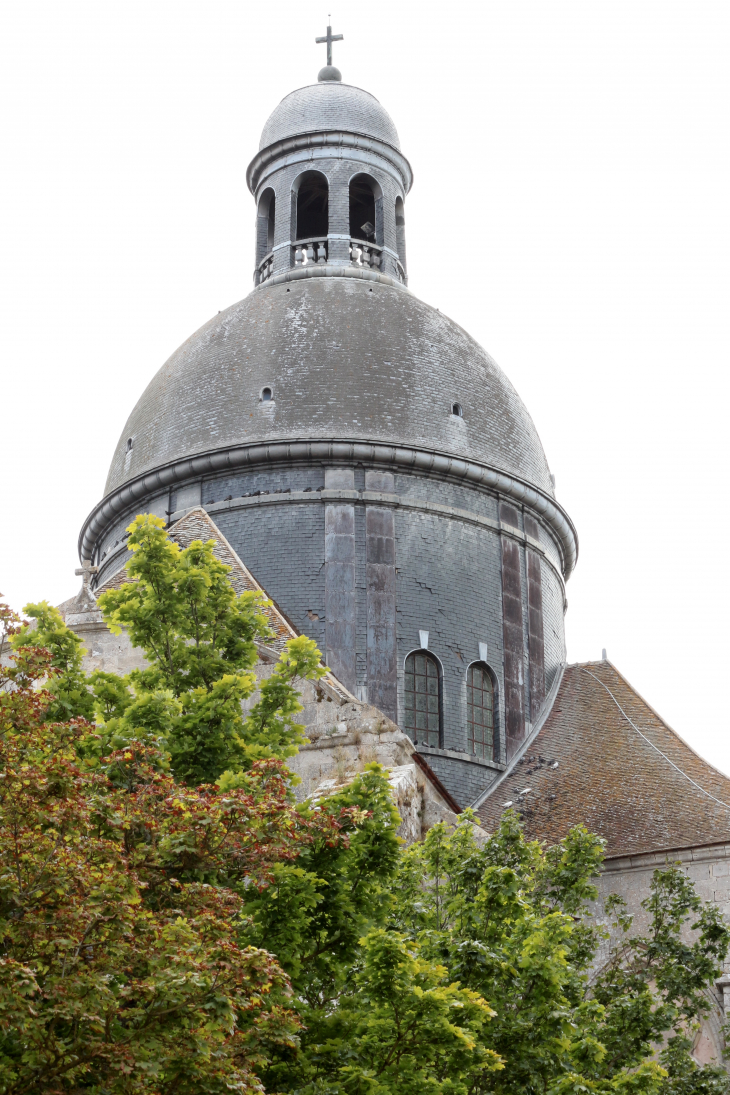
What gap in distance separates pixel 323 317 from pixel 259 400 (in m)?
2.31

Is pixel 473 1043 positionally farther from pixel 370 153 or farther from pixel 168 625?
pixel 370 153

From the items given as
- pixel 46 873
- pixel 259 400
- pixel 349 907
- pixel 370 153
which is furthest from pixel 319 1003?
pixel 370 153

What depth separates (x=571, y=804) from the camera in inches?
1056

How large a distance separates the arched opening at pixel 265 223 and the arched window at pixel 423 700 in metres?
11.0

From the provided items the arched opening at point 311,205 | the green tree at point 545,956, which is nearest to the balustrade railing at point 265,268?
the arched opening at point 311,205

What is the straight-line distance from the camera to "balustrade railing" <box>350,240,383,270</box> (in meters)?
35.2

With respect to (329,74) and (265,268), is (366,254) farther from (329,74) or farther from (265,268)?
(329,74)

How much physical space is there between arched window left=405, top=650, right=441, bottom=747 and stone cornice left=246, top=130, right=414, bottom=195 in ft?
41.0

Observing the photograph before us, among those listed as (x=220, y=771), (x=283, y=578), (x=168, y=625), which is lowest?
(x=220, y=771)

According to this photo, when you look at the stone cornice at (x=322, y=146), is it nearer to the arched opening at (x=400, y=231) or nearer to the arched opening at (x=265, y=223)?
the arched opening at (x=265, y=223)

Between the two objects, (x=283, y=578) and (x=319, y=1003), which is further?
(x=283, y=578)

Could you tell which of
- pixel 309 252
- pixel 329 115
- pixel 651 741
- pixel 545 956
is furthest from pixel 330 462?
pixel 545 956

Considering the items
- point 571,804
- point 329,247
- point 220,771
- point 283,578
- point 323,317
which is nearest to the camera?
point 220,771

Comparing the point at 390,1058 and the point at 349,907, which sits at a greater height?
the point at 349,907
